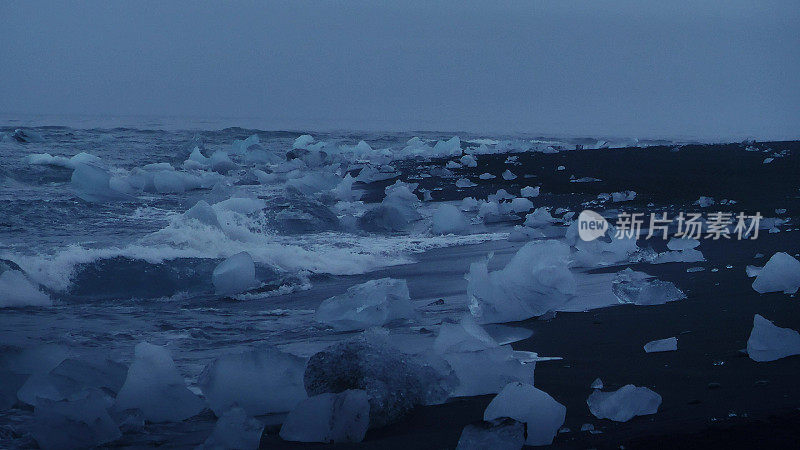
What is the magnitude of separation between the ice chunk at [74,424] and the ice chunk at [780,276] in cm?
278

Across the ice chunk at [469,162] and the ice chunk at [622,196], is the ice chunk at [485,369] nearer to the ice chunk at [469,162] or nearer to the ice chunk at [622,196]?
the ice chunk at [622,196]

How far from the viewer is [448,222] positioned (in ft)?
24.1

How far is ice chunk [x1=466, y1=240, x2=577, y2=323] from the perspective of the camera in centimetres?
361

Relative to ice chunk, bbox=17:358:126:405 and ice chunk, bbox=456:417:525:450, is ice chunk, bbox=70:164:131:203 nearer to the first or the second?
ice chunk, bbox=17:358:126:405

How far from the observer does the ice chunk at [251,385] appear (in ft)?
8.29

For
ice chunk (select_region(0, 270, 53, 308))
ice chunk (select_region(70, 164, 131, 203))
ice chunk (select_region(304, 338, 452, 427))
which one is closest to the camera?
ice chunk (select_region(304, 338, 452, 427))

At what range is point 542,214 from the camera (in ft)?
24.4

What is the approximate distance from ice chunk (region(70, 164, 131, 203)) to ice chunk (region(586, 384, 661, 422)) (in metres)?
8.52

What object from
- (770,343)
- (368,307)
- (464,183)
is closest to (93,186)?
(464,183)

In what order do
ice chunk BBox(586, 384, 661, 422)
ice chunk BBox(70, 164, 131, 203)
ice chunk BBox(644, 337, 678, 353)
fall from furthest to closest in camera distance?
ice chunk BBox(70, 164, 131, 203) < ice chunk BBox(644, 337, 678, 353) < ice chunk BBox(586, 384, 661, 422)

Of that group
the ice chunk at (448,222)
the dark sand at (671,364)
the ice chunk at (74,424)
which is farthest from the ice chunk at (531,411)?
the ice chunk at (448,222)

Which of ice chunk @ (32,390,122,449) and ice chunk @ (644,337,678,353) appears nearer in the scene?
ice chunk @ (32,390,122,449)

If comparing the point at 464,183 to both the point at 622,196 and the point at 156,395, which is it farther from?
the point at 156,395

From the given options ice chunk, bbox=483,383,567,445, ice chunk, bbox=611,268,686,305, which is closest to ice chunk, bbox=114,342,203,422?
ice chunk, bbox=483,383,567,445
